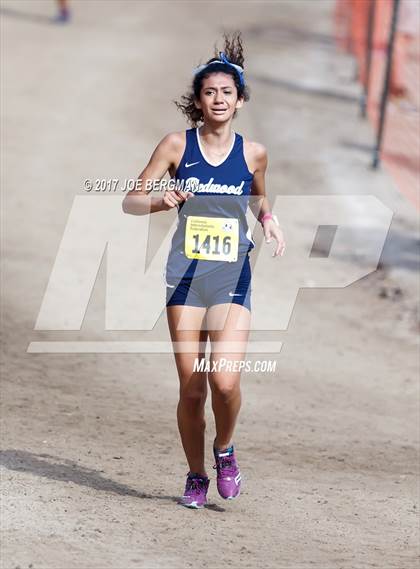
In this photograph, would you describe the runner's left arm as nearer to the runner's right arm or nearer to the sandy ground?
the runner's right arm

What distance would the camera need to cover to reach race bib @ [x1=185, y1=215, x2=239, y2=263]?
6.82m

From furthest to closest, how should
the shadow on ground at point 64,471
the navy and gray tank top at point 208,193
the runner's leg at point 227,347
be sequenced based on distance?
Answer: the shadow on ground at point 64,471 → the runner's leg at point 227,347 → the navy and gray tank top at point 208,193

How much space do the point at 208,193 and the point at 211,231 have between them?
21 centimetres

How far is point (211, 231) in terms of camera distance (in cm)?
682

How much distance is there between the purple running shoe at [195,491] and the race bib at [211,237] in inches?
54.5

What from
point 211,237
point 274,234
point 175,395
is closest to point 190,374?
point 211,237

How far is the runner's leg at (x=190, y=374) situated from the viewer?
22.6ft

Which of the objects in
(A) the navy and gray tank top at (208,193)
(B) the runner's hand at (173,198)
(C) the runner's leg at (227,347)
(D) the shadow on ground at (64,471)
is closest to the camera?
(B) the runner's hand at (173,198)

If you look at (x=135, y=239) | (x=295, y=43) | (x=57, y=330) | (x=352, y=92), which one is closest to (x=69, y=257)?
(x=135, y=239)

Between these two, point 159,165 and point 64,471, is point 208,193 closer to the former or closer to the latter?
point 159,165

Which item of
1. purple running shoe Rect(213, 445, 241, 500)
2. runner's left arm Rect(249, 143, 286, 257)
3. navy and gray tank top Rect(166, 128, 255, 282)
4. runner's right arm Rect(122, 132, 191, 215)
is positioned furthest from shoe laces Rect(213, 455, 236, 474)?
runner's right arm Rect(122, 132, 191, 215)

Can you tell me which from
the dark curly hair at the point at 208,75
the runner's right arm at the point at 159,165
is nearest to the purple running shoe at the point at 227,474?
the runner's right arm at the point at 159,165

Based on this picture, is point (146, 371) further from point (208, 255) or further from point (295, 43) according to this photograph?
point (295, 43)

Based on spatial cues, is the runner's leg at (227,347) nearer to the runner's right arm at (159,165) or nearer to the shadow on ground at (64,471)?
the runner's right arm at (159,165)
